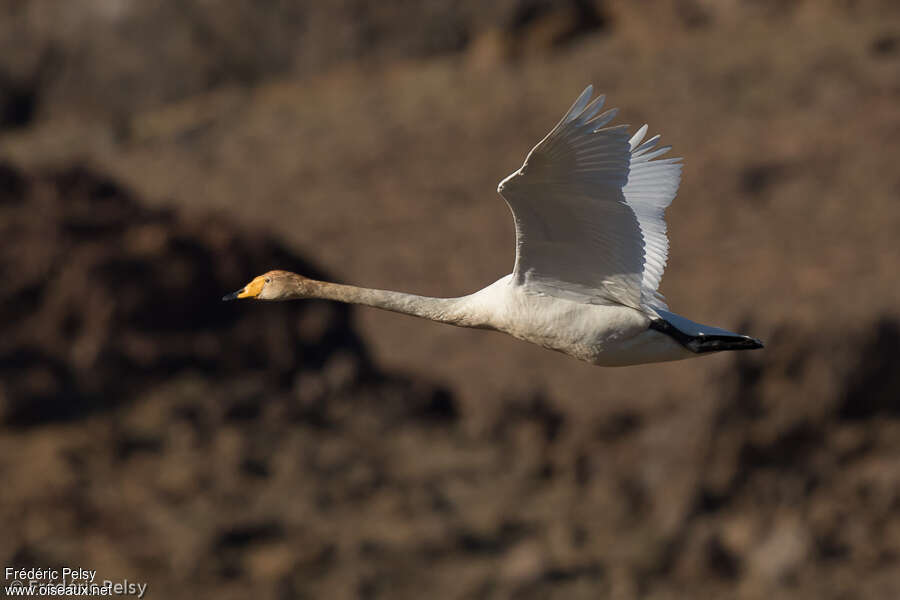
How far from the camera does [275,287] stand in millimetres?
10914

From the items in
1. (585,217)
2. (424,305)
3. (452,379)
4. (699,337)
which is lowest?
(452,379)

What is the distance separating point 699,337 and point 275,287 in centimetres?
A: 296

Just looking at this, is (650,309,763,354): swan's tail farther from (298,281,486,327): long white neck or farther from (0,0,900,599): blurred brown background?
(0,0,900,599): blurred brown background

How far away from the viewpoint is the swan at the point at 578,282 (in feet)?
30.0

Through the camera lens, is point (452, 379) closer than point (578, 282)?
No

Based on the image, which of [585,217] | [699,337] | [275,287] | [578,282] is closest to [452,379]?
[275,287]

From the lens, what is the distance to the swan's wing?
8.97 metres

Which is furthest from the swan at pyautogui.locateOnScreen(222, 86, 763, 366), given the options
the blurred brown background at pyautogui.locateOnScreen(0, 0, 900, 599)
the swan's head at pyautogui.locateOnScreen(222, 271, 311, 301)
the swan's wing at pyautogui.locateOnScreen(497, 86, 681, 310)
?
the blurred brown background at pyautogui.locateOnScreen(0, 0, 900, 599)

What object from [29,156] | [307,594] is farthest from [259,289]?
[29,156]

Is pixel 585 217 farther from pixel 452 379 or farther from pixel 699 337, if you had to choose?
pixel 452 379

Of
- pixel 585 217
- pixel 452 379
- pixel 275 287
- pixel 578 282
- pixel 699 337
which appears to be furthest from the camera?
pixel 452 379

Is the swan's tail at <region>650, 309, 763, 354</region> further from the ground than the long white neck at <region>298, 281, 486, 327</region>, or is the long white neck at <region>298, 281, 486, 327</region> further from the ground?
the long white neck at <region>298, 281, 486, 327</region>

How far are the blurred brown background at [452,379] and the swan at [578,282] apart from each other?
10.4m

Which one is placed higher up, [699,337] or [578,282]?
[578,282]
